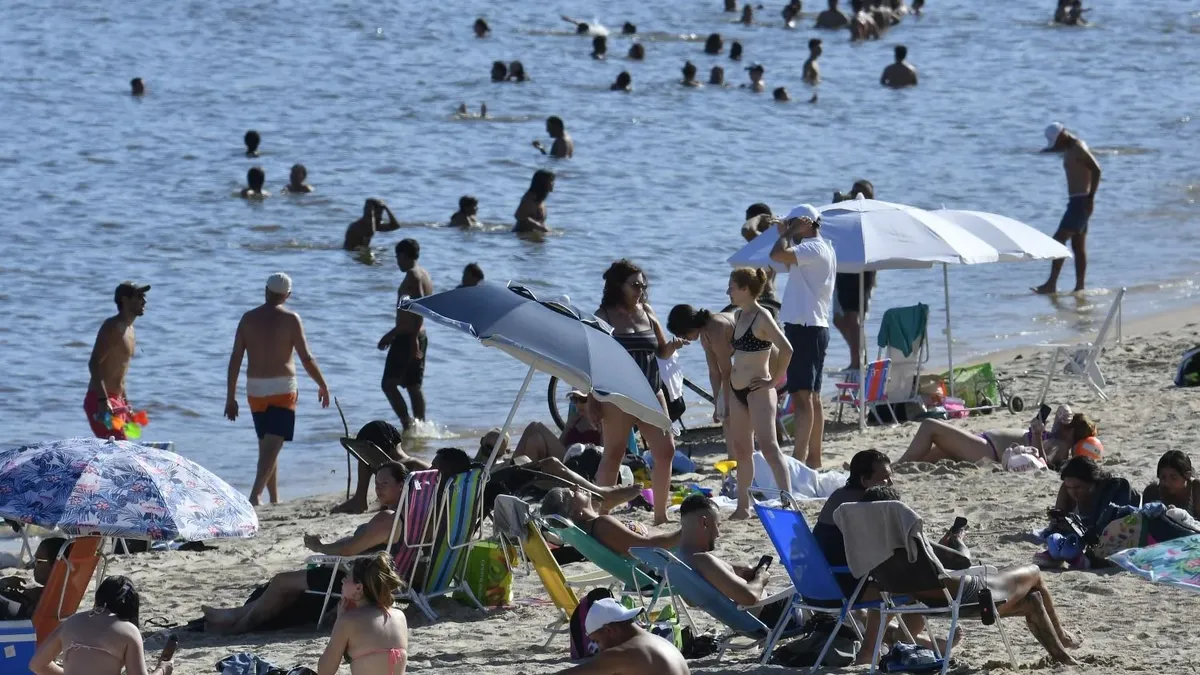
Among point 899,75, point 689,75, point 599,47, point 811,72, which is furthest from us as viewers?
point 599,47

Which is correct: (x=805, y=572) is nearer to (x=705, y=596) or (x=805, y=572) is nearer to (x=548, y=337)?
(x=705, y=596)

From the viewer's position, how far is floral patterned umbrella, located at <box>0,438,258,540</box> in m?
5.75

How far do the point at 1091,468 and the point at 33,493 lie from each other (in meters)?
4.05

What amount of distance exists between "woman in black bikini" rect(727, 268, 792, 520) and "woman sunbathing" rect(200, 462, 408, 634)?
1869 millimetres

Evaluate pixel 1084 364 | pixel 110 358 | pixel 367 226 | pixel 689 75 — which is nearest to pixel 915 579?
pixel 1084 364

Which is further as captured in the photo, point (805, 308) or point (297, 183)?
point (297, 183)

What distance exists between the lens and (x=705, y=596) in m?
5.89

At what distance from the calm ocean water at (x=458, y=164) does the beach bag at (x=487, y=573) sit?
3.62m

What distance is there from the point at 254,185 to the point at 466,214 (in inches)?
131

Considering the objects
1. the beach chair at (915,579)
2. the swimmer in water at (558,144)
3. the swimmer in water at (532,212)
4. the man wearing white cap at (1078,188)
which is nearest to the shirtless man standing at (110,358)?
the beach chair at (915,579)

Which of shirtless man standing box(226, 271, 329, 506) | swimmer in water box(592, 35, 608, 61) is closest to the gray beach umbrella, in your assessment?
shirtless man standing box(226, 271, 329, 506)

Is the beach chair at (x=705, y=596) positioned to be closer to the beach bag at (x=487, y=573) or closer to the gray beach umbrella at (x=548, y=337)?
the gray beach umbrella at (x=548, y=337)

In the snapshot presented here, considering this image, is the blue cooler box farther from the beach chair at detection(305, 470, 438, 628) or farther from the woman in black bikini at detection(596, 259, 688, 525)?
the woman in black bikini at detection(596, 259, 688, 525)

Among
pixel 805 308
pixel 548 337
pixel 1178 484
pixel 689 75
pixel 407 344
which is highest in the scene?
pixel 548 337
